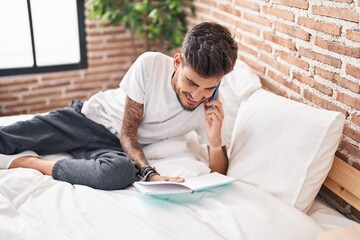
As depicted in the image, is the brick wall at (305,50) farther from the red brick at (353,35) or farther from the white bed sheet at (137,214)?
the white bed sheet at (137,214)

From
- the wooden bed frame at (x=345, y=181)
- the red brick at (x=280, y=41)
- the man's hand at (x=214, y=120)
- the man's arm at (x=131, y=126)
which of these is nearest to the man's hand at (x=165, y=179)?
the man's arm at (x=131, y=126)

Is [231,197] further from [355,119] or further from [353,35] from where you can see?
[353,35]

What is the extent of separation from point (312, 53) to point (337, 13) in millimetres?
212

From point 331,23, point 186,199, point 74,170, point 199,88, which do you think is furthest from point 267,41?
point 74,170

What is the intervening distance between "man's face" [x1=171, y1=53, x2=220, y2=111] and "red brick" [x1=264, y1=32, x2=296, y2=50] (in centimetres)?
49

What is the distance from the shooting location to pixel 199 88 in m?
1.52

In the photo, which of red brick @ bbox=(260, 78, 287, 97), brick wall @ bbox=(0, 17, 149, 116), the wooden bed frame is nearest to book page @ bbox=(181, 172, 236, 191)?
the wooden bed frame

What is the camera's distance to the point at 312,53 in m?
1.67

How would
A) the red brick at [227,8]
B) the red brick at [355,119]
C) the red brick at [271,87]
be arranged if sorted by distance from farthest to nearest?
1. the red brick at [227,8]
2. the red brick at [271,87]
3. the red brick at [355,119]

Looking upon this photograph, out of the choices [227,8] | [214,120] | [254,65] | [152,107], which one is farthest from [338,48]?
[227,8]

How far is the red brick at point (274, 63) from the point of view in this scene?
1869 millimetres

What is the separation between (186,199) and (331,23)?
87 cm

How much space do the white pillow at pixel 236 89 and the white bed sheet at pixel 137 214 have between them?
54cm

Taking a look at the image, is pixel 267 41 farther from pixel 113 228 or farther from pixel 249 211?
pixel 113 228
